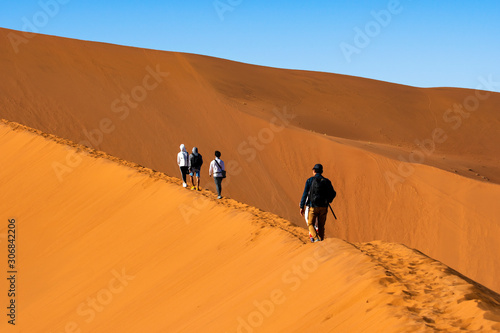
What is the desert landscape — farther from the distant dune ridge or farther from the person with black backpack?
the person with black backpack

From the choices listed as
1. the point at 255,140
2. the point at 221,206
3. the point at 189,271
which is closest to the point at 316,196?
the point at 189,271

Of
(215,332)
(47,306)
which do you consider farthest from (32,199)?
(215,332)

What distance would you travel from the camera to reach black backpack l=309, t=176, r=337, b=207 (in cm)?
793

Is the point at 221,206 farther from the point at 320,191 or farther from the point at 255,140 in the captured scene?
the point at 255,140

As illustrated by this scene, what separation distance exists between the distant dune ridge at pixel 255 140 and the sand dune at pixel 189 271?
3.04ft

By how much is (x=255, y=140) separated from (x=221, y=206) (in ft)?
53.3

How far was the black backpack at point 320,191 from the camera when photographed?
7926mm

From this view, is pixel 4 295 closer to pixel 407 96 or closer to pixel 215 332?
pixel 215 332

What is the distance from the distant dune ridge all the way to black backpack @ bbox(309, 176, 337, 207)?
3115 millimetres

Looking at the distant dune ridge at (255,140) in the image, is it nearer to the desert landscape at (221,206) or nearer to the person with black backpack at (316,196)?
the desert landscape at (221,206)

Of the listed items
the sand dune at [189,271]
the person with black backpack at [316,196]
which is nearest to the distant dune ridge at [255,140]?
the sand dune at [189,271]

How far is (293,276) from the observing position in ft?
21.6

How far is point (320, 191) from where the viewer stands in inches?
313

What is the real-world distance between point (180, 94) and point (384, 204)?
1323cm
